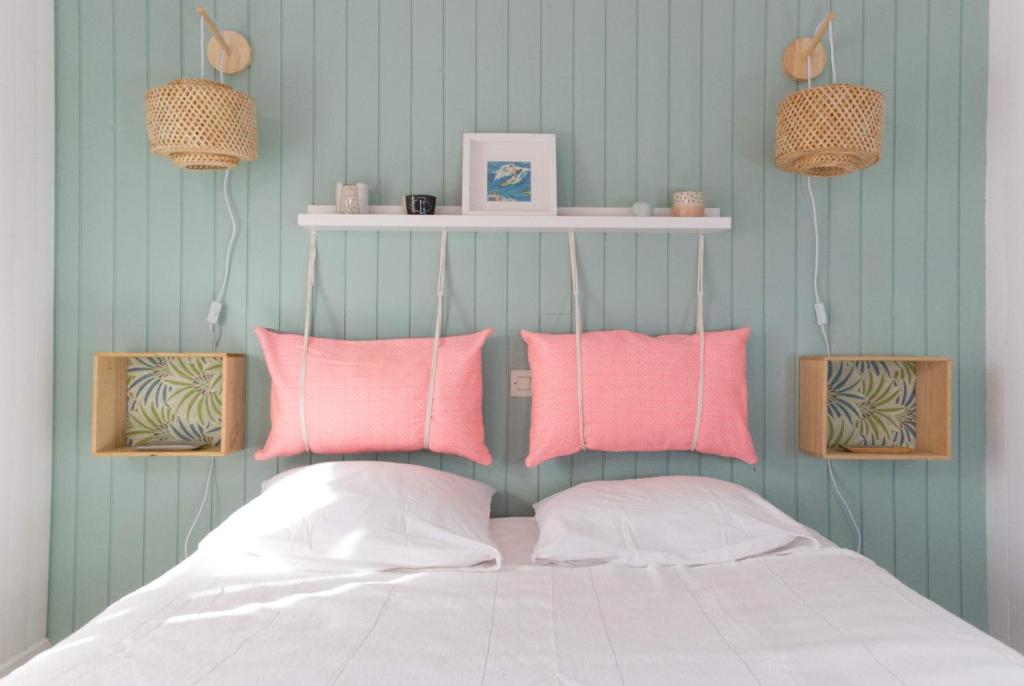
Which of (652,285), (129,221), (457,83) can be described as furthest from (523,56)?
(129,221)

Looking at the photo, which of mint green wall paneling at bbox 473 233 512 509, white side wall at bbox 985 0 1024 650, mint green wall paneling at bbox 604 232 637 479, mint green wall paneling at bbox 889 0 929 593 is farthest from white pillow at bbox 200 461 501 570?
white side wall at bbox 985 0 1024 650

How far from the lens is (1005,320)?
215 cm

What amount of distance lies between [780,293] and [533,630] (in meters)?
1.37

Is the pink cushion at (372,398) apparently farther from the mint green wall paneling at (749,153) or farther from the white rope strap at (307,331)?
the mint green wall paneling at (749,153)

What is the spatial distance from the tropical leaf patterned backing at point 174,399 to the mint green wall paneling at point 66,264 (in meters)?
0.17

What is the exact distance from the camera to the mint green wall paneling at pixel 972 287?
2223mm

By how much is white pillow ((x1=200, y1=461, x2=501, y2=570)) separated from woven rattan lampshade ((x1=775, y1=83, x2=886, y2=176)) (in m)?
1.31

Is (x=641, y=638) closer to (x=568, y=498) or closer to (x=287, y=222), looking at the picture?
(x=568, y=498)

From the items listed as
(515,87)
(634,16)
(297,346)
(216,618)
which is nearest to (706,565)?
(216,618)

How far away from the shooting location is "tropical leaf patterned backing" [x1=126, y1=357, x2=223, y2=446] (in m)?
2.20

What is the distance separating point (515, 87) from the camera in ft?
7.25

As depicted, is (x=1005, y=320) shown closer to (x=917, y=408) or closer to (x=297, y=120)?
(x=917, y=408)

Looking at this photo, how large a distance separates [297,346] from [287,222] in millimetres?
397

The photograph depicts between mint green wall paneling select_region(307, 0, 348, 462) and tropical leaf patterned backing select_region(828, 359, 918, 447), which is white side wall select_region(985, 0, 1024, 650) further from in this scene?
mint green wall paneling select_region(307, 0, 348, 462)
